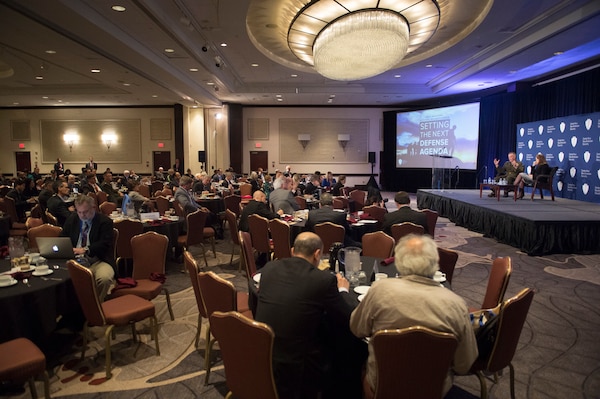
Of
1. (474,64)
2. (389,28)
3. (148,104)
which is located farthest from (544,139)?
(148,104)

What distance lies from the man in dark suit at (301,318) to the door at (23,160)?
21287mm


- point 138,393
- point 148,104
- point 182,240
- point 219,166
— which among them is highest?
point 148,104

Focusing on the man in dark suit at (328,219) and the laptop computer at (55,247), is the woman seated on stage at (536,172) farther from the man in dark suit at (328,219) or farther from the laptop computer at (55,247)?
the laptop computer at (55,247)

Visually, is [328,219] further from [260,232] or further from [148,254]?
[148,254]

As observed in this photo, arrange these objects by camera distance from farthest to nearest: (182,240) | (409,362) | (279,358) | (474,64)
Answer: (474,64) → (182,240) → (279,358) → (409,362)

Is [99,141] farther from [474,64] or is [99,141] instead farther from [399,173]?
[474,64]

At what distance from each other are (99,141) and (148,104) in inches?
123

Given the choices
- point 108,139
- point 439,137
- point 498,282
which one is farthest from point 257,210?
point 108,139

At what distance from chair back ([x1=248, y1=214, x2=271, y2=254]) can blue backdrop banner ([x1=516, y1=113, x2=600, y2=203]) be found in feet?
29.5

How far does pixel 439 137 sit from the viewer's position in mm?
16641

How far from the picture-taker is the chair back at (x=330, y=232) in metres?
5.04

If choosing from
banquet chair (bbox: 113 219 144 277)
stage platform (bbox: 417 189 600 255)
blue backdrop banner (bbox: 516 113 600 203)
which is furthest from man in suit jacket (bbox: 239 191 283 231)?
blue backdrop banner (bbox: 516 113 600 203)

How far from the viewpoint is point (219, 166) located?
18.1m

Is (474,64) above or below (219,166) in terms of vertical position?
above
